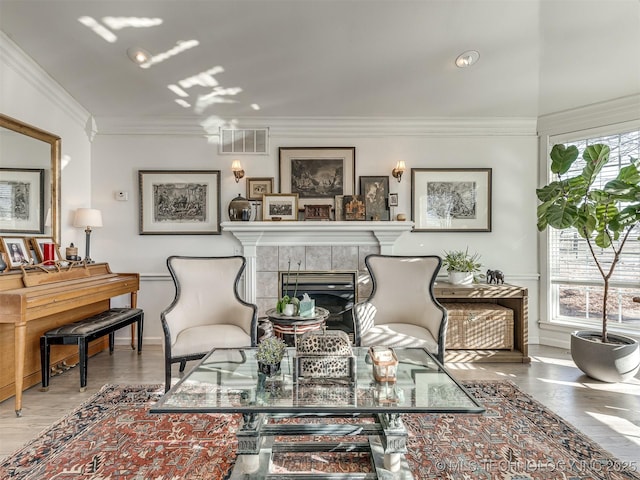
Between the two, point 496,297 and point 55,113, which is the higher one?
point 55,113

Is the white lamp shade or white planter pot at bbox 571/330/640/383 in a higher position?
the white lamp shade

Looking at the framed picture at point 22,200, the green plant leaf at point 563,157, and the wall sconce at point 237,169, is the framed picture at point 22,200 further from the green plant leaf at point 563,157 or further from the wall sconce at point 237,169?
the green plant leaf at point 563,157

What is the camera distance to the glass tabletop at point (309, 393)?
1465 mm

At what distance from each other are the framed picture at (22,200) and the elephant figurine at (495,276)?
4593 millimetres

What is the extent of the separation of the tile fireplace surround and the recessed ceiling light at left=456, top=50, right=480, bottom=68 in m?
1.84

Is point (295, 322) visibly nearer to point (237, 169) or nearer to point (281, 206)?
point (281, 206)

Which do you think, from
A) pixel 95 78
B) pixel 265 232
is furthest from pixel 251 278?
pixel 95 78

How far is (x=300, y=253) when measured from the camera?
386 cm

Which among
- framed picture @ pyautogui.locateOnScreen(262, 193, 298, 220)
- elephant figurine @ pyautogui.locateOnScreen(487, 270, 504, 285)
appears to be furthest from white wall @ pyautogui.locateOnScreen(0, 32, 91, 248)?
elephant figurine @ pyautogui.locateOnScreen(487, 270, 504, 285)

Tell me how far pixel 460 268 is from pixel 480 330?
663 mm

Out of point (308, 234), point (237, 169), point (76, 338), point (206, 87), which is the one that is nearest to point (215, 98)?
point (206, 87)

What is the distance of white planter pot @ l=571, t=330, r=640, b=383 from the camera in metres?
2.81

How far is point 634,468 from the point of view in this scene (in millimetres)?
1769

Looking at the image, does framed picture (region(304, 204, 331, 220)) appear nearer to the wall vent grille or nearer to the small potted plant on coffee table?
the wall vent grille
